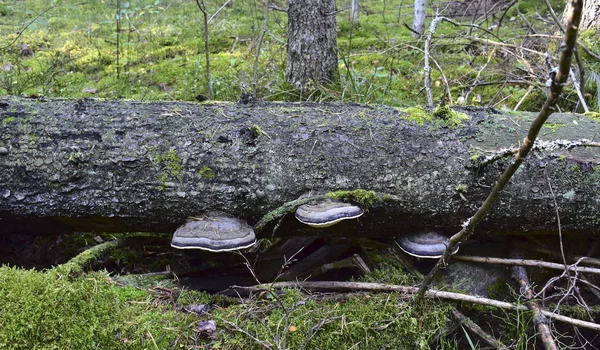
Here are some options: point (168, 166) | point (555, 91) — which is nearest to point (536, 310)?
point (555, 91)

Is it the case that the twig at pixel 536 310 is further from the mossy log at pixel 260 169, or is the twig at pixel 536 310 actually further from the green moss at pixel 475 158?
the green moss at pixel 475 158

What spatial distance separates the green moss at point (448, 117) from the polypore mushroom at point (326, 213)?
3.18 feet

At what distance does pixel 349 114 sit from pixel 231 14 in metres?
8.93

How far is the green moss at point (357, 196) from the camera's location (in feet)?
8.82

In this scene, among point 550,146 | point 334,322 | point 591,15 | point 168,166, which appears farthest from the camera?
point 591,15

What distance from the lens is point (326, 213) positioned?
249cm

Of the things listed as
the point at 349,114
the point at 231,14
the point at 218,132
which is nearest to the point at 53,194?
the point at 218,132

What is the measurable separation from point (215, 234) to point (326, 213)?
67 cm

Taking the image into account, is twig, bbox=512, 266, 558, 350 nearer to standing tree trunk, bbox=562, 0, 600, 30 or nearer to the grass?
the grass

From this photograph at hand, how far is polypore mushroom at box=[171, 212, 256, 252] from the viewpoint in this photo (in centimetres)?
248

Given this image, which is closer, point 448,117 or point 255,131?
point 255,131

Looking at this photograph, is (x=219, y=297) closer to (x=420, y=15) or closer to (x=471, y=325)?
(x=471, y=325)

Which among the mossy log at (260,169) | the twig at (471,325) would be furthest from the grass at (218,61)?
the twig at (471,325)

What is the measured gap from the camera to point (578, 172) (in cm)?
283
